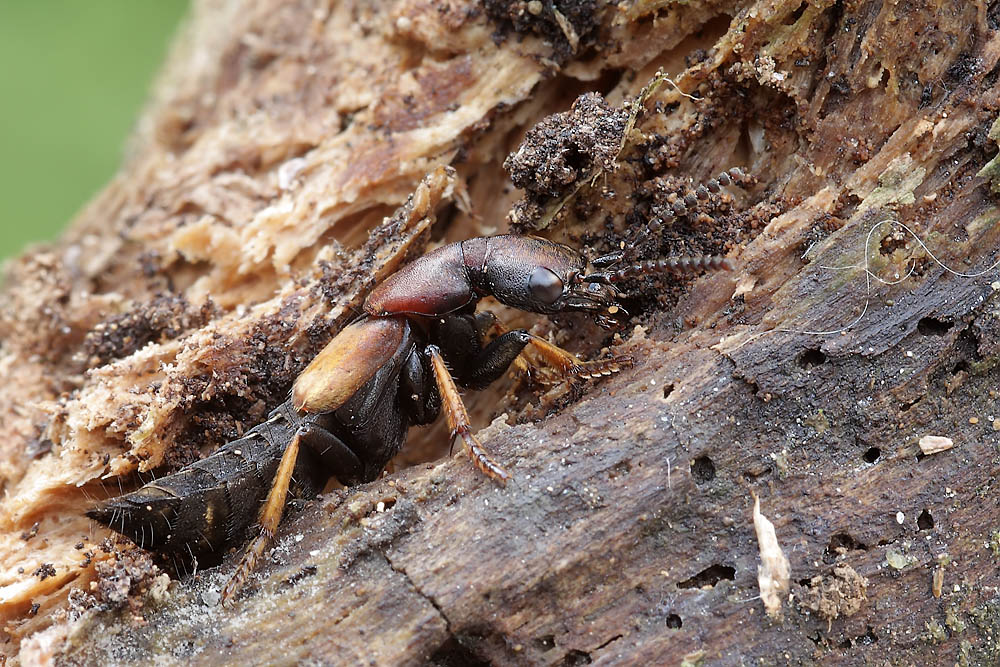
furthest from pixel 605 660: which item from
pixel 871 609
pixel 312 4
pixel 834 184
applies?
pixel 312 4

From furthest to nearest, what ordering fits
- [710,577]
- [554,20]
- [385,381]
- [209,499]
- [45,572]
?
[554,20], [385,381], [209,499], [45,572], [710,577]

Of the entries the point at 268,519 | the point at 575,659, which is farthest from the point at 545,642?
the point at 268,519

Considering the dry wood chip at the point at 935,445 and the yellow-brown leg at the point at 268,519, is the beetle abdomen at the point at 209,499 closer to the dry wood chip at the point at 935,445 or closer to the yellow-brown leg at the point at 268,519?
the yellow-brown leg at the point at 268,519

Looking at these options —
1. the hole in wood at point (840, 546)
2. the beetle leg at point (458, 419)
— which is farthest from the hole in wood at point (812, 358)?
the beetle leg at point (458, 419)

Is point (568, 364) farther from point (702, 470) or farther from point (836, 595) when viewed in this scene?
point (836, 595)

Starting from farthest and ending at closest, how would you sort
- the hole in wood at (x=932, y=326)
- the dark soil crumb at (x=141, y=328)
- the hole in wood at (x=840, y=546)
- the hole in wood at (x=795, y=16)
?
1. the dark soil crumb at (x=141, y=328)
2. the hole in wood at (x=795, y=16)
3. the hole in wood at (x=932, y=326)
4. the hole in wood at (x=840, y=546)

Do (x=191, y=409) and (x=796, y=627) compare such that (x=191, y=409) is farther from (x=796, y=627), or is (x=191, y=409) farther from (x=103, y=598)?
(x=796, y=627)

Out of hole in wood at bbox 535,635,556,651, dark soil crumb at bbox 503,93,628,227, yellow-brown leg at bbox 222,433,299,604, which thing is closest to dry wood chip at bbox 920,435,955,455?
hole in wood at bbox 535,635,556,651
